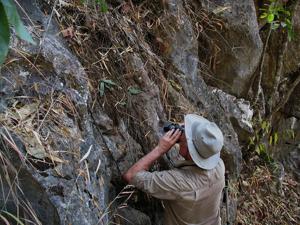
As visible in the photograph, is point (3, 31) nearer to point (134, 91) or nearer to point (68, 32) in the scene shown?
point (68, 32)

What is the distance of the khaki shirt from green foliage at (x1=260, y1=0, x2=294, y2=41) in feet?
7.83

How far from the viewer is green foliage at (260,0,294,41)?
530 cm

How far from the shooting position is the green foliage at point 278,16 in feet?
17.4

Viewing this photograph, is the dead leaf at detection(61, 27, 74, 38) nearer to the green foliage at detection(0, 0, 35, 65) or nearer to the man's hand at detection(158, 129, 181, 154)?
the man's hand at detection(158, 129, 181, 154)

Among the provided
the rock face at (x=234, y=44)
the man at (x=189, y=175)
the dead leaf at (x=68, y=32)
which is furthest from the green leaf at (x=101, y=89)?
the rock face at (x=234, y=44)

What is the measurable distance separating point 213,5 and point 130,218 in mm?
2571

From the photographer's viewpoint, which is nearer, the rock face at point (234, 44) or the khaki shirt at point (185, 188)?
the khaki shirt at point (185, 188)

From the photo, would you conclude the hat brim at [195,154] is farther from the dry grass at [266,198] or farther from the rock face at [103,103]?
the dry grass at [266,198]

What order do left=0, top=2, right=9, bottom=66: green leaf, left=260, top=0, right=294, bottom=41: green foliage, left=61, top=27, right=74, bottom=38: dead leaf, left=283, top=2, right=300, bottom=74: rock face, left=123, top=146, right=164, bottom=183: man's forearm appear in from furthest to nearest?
1. left=283, top=2, right=300, bottom=74: rock face
2. left=260, top=0, right=294, bottom=41: green foliage
3. left=61, top=27, right=74, bottom=38: dead leaf
4. left=123, top=146, right=164, bottom=183: man's forearm
5. left=0, top=2, right=9, bottom=66: green leaf

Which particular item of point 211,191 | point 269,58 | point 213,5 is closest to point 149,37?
point 213,5

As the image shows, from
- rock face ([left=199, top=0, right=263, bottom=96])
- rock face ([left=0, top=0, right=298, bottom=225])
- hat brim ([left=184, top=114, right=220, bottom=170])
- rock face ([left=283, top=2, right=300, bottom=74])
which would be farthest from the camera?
rock face ([left=283, top=2, right=300, bottom=74])

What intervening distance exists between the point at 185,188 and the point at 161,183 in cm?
15

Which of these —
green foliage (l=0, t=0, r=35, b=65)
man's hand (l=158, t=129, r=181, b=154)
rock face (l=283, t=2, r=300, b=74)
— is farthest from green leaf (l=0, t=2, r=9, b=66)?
rock face (l=283, t=2, r=300, b=74)

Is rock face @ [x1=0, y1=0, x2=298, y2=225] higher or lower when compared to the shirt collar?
higher
